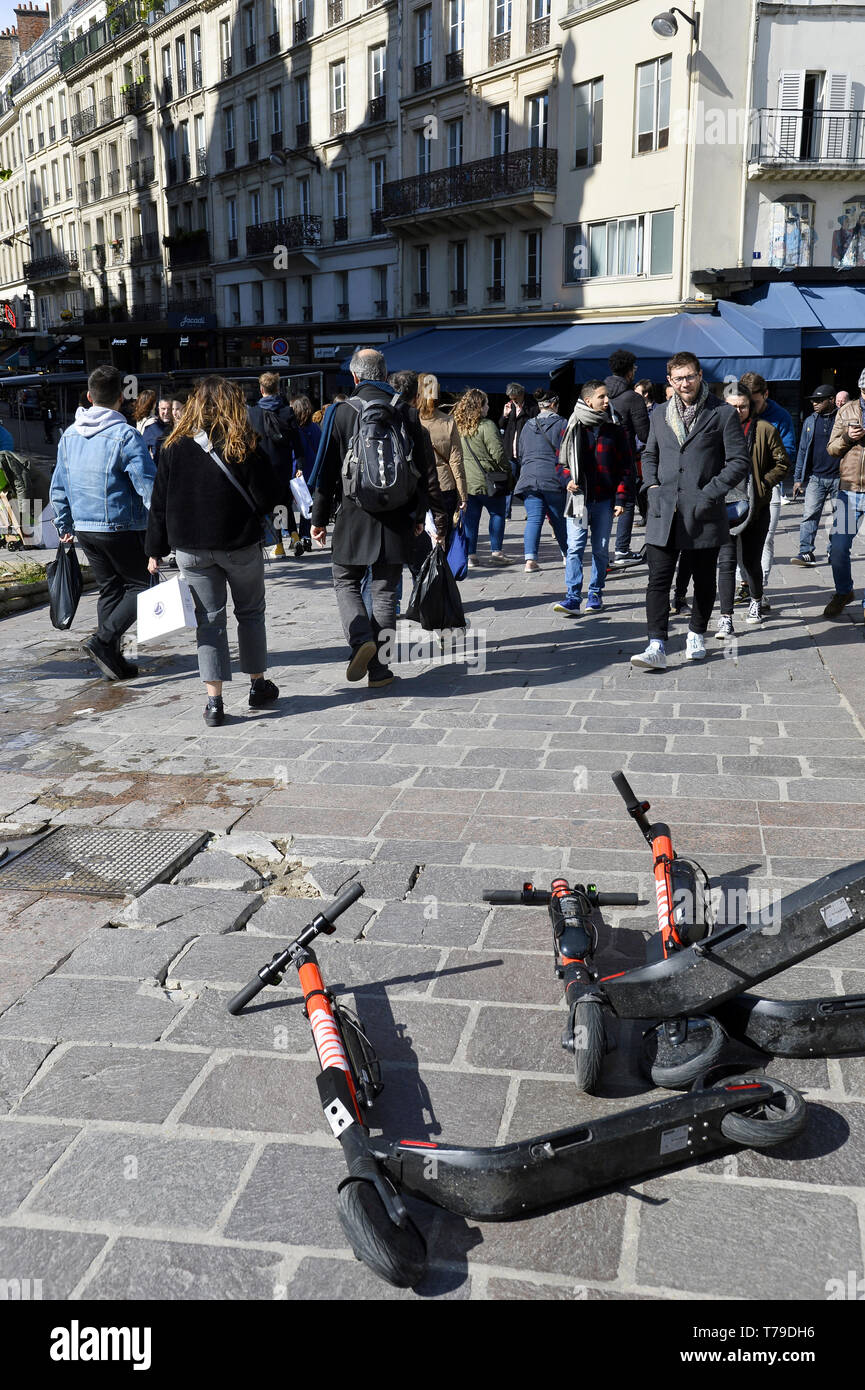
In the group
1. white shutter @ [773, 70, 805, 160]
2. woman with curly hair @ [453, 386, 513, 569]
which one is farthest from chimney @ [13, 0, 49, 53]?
woman with curly hair @ [453, 386, 513, 569]

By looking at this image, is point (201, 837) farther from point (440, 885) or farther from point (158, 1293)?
point (158, 1293)

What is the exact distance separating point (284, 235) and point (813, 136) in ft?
59.8

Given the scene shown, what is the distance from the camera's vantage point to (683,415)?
7.28 meters

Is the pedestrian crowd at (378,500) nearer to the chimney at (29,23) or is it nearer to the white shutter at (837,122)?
the white shutter at (837,122)

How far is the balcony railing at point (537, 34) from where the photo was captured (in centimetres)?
2700

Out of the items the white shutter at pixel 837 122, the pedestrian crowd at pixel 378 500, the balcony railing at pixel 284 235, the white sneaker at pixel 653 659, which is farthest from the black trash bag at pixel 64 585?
the balcony railing at pixel 284 235

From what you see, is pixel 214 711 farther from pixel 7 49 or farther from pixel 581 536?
pixel 7 49

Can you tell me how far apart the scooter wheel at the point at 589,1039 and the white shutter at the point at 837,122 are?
2442 centimetres

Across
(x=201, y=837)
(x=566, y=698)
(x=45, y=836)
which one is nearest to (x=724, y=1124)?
(x=201, y=837)

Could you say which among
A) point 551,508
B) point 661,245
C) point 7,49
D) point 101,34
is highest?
point 7,49

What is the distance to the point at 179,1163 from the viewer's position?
2.70m

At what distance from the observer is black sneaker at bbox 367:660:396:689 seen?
7.08 metres

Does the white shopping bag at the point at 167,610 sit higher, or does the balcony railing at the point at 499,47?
the balcony railing at the point at 499,47

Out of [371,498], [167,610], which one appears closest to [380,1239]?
[167,610]
